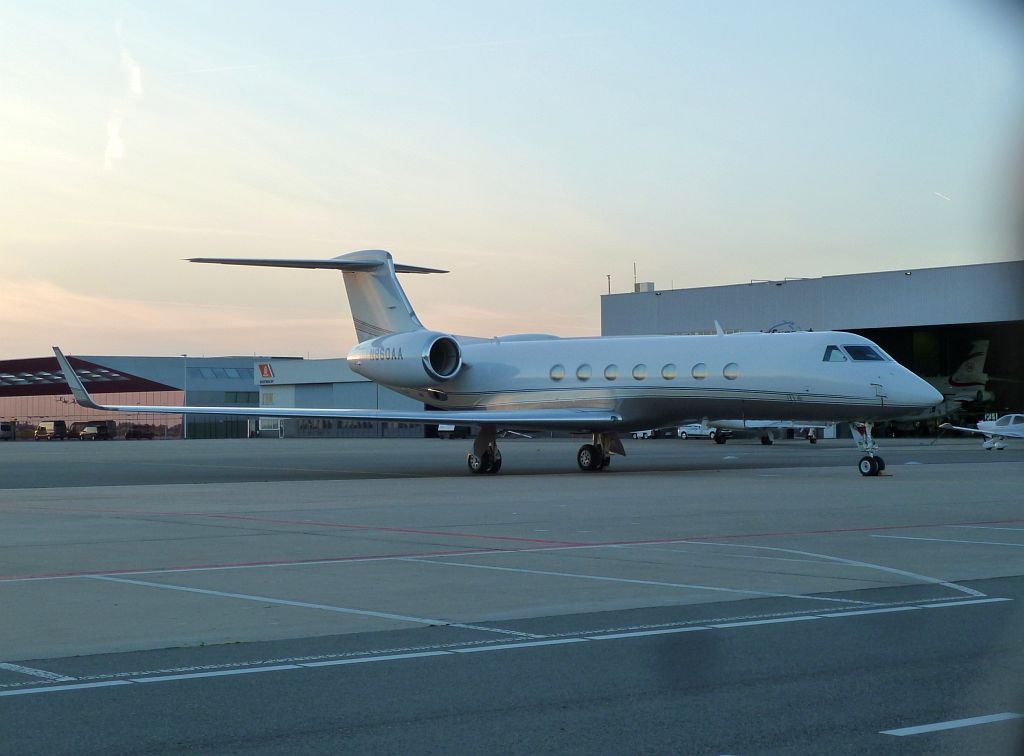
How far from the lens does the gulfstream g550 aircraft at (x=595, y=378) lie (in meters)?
27.8

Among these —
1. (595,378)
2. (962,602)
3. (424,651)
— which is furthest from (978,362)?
(595,378)

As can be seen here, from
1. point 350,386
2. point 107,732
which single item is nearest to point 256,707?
point 107,732

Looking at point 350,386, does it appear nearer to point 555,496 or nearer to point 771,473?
point 771,473

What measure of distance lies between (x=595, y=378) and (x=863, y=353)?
23.1 feet

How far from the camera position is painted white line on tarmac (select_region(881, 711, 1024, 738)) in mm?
5609

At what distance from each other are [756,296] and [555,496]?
161ft

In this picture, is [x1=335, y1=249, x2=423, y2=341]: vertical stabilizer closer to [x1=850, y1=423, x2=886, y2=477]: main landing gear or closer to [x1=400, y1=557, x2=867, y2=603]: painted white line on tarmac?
[x1=850, y1=423, x2=886, y2=477]: main landing gear

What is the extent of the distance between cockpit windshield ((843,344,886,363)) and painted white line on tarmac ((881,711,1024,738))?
2271 centimetres

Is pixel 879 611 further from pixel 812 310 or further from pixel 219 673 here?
pixel 812 310

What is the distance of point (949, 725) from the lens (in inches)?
225

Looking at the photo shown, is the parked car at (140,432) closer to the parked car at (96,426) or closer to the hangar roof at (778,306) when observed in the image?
the parked car at (96,426)

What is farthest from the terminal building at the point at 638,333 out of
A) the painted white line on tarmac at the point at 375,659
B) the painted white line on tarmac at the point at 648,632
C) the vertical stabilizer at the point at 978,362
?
the painted white line on tarmac at the point at 375,659

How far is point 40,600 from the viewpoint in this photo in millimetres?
9898

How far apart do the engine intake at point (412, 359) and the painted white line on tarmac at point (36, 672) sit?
25692 mm
